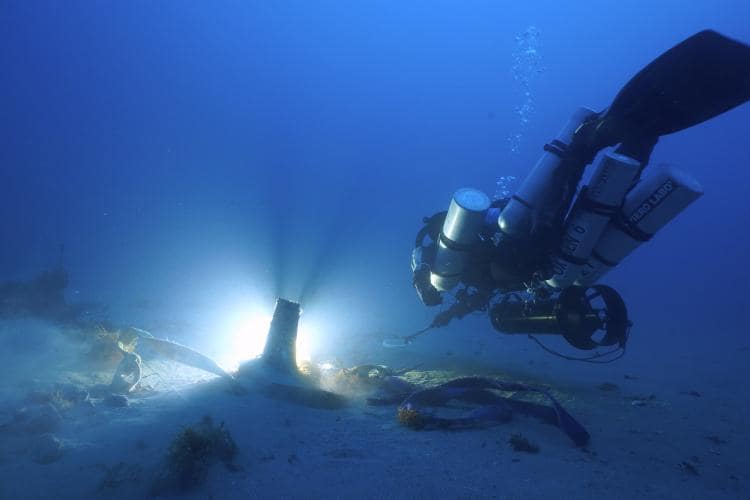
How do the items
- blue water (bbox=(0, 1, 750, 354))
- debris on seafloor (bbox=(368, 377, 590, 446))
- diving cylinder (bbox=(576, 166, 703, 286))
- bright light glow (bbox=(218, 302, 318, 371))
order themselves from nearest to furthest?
diving cylinder (bbox=(576, 166, 703, 286)) < debris on seafloor (bbox=(368, 377, 590, 446)) < bright light glow (bbox=(218, 302, 318, 371)) < blue water (bbox=(0, 1, 750, 354))

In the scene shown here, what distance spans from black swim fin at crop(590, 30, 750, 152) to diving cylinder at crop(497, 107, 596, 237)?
2.13 feet

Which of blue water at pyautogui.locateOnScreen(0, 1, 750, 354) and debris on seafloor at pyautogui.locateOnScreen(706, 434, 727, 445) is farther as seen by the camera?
blue water at pyautogui.locateOnScreen(0, 1, 750, 354)

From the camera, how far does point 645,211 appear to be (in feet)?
15.8

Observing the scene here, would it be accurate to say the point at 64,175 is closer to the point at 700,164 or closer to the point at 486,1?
the point at 486,1

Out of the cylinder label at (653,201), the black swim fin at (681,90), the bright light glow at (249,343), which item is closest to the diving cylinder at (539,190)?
the black swim fin at (681,90)

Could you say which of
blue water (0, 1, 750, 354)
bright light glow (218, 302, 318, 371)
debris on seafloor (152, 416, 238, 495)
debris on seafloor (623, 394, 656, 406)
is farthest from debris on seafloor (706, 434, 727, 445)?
blue water (0, 1, 750, 354)

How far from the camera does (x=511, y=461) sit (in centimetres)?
495

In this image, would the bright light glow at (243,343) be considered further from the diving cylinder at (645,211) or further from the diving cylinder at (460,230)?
the diving cylinder at (645,211)

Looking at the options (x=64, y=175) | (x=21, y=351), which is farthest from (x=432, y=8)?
(x=21, y=351)

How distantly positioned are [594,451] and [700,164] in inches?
6519

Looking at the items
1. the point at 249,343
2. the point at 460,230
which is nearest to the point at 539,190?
the point at 460,230

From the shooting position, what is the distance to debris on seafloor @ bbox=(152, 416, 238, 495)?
4387 mm

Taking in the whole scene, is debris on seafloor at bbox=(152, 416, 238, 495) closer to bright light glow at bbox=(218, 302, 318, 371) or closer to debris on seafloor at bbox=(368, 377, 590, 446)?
debris on seafloor at bbox=(368, 377, 590, 446)

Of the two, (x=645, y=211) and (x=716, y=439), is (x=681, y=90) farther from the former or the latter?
(x=716, y=439)
